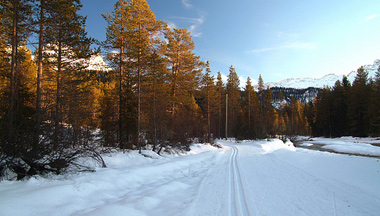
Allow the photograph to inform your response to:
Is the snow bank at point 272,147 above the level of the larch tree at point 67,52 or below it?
below

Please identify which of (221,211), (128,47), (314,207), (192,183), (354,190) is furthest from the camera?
(128,47)

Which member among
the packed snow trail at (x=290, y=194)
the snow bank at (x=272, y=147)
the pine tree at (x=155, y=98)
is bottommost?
the snow bank at (x=272, y=147)

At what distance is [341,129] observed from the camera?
1783 inches

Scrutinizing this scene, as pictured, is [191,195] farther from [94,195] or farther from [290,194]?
[290,194]

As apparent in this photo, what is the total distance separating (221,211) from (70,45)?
40.7ft

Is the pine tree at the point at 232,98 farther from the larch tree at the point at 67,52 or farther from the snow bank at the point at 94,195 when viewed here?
the snow bank at the point at 94,195

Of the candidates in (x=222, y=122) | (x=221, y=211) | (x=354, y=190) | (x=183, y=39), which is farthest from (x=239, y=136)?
(x=221, y=211)

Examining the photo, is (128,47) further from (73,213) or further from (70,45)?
(73,213)

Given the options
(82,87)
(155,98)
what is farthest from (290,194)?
(82,87)

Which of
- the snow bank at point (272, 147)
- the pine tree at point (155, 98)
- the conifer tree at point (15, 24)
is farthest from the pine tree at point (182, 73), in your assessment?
the conifer tree at point (15, 24)

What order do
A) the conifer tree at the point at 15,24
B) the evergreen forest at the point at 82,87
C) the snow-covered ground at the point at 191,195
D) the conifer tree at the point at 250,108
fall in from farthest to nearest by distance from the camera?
the conifer tree at the point at 250,108 < the conifer tree at the point at 15,24 < the evergreen forest at the point at 82,87 < the snow-covered ground at the point at 191,195

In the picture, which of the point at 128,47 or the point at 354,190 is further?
the point at 128,47

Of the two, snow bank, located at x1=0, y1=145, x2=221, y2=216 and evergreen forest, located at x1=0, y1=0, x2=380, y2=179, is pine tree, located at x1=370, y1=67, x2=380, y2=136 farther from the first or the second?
snow bank, located at x1=0, y1=145, x2=221, y2=216

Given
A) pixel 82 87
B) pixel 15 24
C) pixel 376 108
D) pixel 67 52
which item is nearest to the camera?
pixel 15 24
